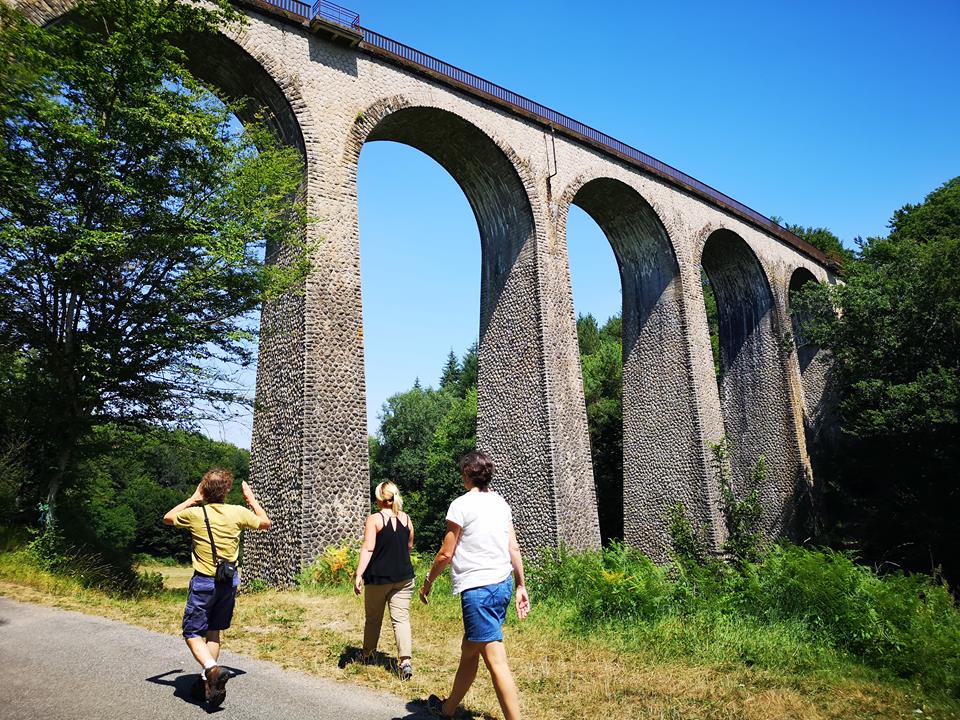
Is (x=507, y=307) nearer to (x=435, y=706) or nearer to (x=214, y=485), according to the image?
(x=214, y=485)

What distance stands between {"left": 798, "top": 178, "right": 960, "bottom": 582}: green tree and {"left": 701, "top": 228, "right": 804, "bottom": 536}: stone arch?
1.90 meters

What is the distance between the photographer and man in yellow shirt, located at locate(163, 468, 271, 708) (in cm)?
418

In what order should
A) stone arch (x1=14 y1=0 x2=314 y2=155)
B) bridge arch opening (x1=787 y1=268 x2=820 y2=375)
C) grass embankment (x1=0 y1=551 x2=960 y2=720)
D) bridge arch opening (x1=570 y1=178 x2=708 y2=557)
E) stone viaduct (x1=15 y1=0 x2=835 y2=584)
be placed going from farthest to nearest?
bridge arch opening (x1=787 y1=268 x2=820 y2=375), bridge arch opening (x1=570 y1=178 x2=708 y2=557), stone arch (x1=14 y1=0 x2=314 y2=155), stone viaduct (x1=15 y1=0 x2=835 y2=584), grass embankment (x1=0 y1=551 x2=960 y2=720)

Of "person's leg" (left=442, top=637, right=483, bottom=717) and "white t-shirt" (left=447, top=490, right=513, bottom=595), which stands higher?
"white t-shirt" (left=447, top=490, right=513, bottom=595)

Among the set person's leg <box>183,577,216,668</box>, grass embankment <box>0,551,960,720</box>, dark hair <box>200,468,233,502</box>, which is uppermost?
dark hair <box>200,468,233,502</box>

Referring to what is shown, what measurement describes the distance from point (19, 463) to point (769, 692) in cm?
1025

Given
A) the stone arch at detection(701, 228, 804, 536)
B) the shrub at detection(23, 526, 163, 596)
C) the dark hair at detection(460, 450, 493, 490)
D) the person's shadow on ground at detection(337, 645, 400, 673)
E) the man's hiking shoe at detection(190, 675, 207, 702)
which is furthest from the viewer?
the stone arch at detection(701, 228, 804, 536)

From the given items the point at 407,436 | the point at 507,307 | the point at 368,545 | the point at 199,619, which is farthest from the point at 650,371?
the point at 407,436

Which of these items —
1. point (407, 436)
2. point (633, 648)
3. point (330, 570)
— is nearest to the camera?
point (633, 648)

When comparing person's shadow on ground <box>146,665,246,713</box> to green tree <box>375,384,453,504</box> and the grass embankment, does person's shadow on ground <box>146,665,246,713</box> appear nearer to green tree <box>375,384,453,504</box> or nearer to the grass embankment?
the grass embankment

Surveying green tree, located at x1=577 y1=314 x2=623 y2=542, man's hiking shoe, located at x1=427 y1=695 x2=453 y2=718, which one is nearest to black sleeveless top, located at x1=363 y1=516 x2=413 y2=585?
man's hiking shoe, located at x1=427 y1=695 x2=453 y2=718

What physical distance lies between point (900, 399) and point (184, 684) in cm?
2030

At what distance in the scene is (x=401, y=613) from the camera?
515 cm

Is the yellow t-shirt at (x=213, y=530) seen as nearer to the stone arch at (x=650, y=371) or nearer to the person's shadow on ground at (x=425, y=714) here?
the person's shadow on ground at (x=425, y=714)
